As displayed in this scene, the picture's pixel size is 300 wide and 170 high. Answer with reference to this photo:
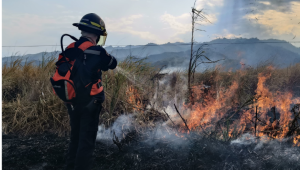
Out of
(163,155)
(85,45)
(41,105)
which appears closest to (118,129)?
(163,155)

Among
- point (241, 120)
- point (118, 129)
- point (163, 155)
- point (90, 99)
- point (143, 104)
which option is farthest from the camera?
point (241, 120)

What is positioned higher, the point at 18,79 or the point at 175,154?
the point at 18,79

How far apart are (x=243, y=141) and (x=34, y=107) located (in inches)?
167

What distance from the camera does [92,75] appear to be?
2.35 meters

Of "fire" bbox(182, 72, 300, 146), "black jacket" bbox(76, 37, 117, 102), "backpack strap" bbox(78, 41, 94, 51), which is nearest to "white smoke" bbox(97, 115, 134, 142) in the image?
"fire" bbox(182, 72, 300, 146)

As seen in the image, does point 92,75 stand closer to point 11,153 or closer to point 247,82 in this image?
point 11,153

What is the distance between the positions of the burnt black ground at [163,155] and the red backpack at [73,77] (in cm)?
128

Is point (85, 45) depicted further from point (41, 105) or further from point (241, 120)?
point (241, 120)

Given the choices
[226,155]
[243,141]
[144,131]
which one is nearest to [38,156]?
[144,131]

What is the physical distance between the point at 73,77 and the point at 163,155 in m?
1.87

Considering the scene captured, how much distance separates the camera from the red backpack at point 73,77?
224cm

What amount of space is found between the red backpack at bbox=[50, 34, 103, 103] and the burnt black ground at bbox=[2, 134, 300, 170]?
1277 millimetres

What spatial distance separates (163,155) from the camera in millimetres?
3207

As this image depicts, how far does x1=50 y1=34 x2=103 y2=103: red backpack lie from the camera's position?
2.24 meters
